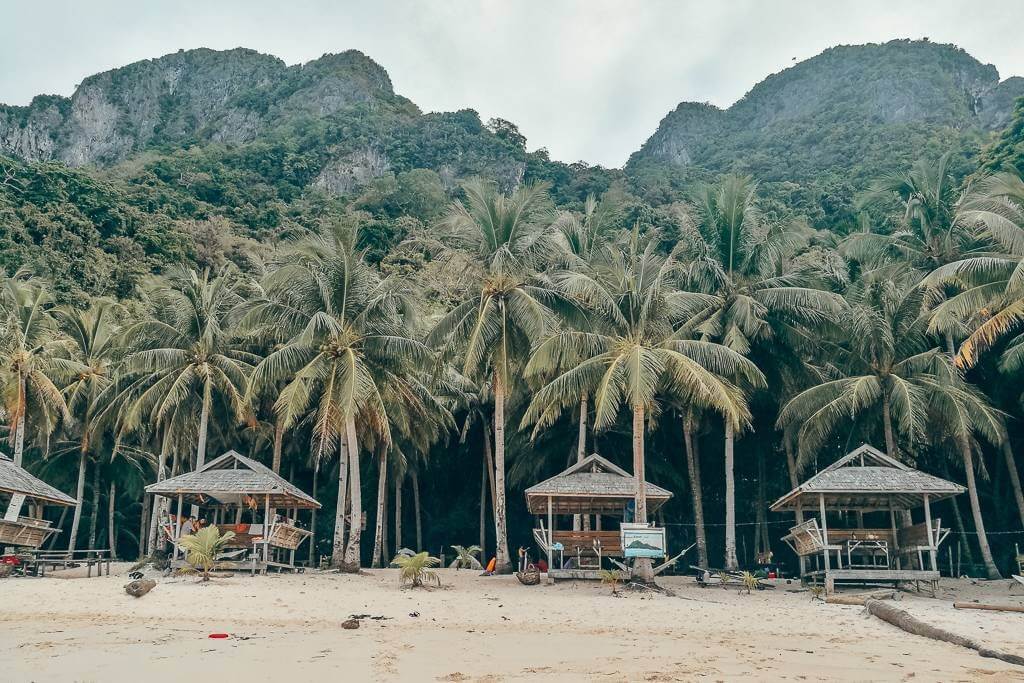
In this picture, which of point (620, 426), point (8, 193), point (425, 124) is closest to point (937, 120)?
point (425, 124)

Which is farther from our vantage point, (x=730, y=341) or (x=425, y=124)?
(x=425, y=124)

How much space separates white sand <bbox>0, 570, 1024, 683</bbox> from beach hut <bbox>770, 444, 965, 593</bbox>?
55.2 inches

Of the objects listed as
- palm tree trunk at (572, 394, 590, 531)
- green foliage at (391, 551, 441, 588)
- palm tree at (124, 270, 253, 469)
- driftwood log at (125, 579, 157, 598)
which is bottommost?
driftwood log at (125, 579, 157, 598)

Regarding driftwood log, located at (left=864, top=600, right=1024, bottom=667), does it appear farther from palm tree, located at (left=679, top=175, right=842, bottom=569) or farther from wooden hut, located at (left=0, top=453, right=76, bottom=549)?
wooden hut, located at (left=0, top=453, right=76, bottom=549)

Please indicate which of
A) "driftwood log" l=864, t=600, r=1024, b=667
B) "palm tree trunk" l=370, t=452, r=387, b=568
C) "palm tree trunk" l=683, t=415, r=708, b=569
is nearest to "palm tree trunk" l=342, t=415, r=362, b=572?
"palm tree trunk" l=370, t=452, r=387, b=568

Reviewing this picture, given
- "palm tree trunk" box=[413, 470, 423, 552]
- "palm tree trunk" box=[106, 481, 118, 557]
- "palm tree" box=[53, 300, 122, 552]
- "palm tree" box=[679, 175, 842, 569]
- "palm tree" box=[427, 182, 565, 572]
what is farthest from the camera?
"palm tree trunk" box=[106, 481, 118, 557]

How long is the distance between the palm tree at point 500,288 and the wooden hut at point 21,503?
1159cm

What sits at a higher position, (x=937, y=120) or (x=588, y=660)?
(x=937, y=120)

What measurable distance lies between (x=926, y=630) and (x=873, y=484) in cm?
824

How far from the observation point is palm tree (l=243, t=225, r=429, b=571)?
24.3m

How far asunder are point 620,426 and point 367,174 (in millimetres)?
51970

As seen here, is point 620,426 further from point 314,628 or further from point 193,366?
point 314,628

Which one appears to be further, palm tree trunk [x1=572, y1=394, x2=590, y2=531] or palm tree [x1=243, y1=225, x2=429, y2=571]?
palm tree trunk [x1=572, y1=394, x2=590, y2=531]

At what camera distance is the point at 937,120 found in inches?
2849
